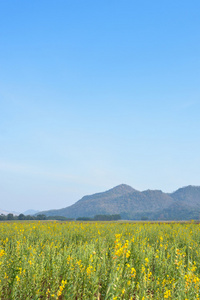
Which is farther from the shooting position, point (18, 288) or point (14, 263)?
point (14, 263)

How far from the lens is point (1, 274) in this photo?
588 cm

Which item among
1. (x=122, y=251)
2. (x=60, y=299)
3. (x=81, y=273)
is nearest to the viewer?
(x=122, y=251)

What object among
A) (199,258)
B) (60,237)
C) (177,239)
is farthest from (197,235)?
(60,237)

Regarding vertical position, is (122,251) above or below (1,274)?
above

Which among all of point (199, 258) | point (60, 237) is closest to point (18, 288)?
point (199, 258)

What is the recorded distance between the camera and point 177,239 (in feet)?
37.9

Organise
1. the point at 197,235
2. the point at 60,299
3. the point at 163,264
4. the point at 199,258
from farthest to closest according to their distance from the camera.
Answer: the point at 197,235 < the point at 199,258 < the point at 163,264 < the point at 60,299

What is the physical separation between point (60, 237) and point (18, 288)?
6.44m

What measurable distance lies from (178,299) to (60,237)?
8.15 m

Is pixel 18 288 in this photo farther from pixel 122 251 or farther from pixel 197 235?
pixel 197 235

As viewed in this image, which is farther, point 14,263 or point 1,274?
point 14,263

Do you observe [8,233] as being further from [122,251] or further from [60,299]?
[122,251]

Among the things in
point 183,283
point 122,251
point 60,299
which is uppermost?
point 122,251

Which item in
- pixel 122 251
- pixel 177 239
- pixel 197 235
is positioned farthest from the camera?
pixel 197 235
